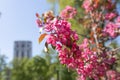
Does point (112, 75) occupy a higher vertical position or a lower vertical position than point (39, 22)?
lower

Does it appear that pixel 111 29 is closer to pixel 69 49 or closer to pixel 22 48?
pixel 69 49

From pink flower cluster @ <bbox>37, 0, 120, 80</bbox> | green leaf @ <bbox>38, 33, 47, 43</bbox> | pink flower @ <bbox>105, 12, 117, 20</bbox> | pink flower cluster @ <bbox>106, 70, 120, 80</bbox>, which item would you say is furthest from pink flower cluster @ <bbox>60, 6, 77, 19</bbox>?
green leaf @ <bbox>38, 33, 47, 43</bbox>

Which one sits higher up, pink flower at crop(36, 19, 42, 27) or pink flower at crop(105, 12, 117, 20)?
pink flower at crop(105, 12, 117, 20)

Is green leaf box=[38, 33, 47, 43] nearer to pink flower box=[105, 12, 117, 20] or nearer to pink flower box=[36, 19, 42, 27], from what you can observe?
pink flower box=[36, 19, 42, 27]

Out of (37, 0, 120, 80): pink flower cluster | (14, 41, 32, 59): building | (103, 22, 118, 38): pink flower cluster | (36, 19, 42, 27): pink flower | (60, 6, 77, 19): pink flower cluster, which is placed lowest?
(37, 0, 120, 80): pink flower cluster

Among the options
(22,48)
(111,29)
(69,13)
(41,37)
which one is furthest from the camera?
(22,48)

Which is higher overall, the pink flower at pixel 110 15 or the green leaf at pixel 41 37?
the pink flower at pixel 110 15

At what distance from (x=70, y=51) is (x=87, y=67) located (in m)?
0.66

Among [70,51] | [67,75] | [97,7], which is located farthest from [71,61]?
[67,75]

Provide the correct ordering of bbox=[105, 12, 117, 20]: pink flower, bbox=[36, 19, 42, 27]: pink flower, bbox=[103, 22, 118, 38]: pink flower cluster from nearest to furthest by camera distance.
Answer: bbox=[36, 19, 42, 27]: pink flower < bbox=[103, 22, 118, 38]: pink flower cluster < bbox=[105, 12, 117, 20]: pink flower

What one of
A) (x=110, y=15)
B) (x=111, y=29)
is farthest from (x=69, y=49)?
(x=110, y=15)

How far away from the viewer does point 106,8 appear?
357 inches

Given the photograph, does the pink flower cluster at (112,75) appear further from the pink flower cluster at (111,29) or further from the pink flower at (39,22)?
the pink flower at (39,22)

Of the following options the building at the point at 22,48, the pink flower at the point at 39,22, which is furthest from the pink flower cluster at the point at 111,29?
the building at the point at 22,48
